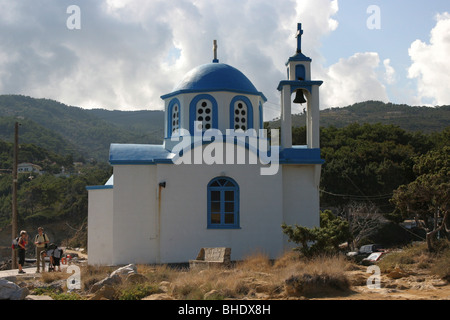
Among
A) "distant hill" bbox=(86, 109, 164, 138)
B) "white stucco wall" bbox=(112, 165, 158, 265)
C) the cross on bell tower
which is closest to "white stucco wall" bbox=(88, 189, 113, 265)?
"white stucco wall" bbox=(112, 165, 158, 265)

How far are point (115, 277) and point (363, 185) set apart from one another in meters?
22.5

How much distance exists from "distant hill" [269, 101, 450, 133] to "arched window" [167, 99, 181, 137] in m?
37.2

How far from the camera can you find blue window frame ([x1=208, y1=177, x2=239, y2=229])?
15.6 m

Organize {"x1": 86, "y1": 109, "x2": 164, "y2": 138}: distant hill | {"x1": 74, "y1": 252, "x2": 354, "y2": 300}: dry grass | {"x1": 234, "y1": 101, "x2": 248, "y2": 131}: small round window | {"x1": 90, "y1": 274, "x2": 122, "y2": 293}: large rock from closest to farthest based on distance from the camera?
{"x1": 74, "y1": 252, "x2": 354, "y2": 300}: dry grass
{"x1": 90, "y1": 274, "x2": 122, "y2": 293}: large rock
{"x1": 234, "y1": 101, "x2": 248, "y2": 131}: small round window
{"x1": 86, "y1": 109, "x2": 164, "y2": 138}: distant hill

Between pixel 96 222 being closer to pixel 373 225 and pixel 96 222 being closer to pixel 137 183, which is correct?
pixel 137 183

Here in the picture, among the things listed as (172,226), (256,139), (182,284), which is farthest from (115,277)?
(256,139)

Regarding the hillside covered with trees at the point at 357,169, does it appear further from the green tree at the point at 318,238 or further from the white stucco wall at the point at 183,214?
the white stucco wall at the point at 183,214

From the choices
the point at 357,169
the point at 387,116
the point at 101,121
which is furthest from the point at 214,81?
the point at 101,121

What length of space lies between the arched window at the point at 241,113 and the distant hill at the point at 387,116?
122 feet

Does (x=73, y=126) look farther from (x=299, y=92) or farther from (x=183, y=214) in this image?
(x=183, y=214)

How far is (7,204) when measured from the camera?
4356 centimetres

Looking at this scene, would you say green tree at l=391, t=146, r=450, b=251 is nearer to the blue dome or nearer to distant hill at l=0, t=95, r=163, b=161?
the blue dome

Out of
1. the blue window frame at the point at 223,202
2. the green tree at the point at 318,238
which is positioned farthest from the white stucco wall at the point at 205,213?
the green tree at the point at 318,238

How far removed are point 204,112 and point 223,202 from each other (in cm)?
332
